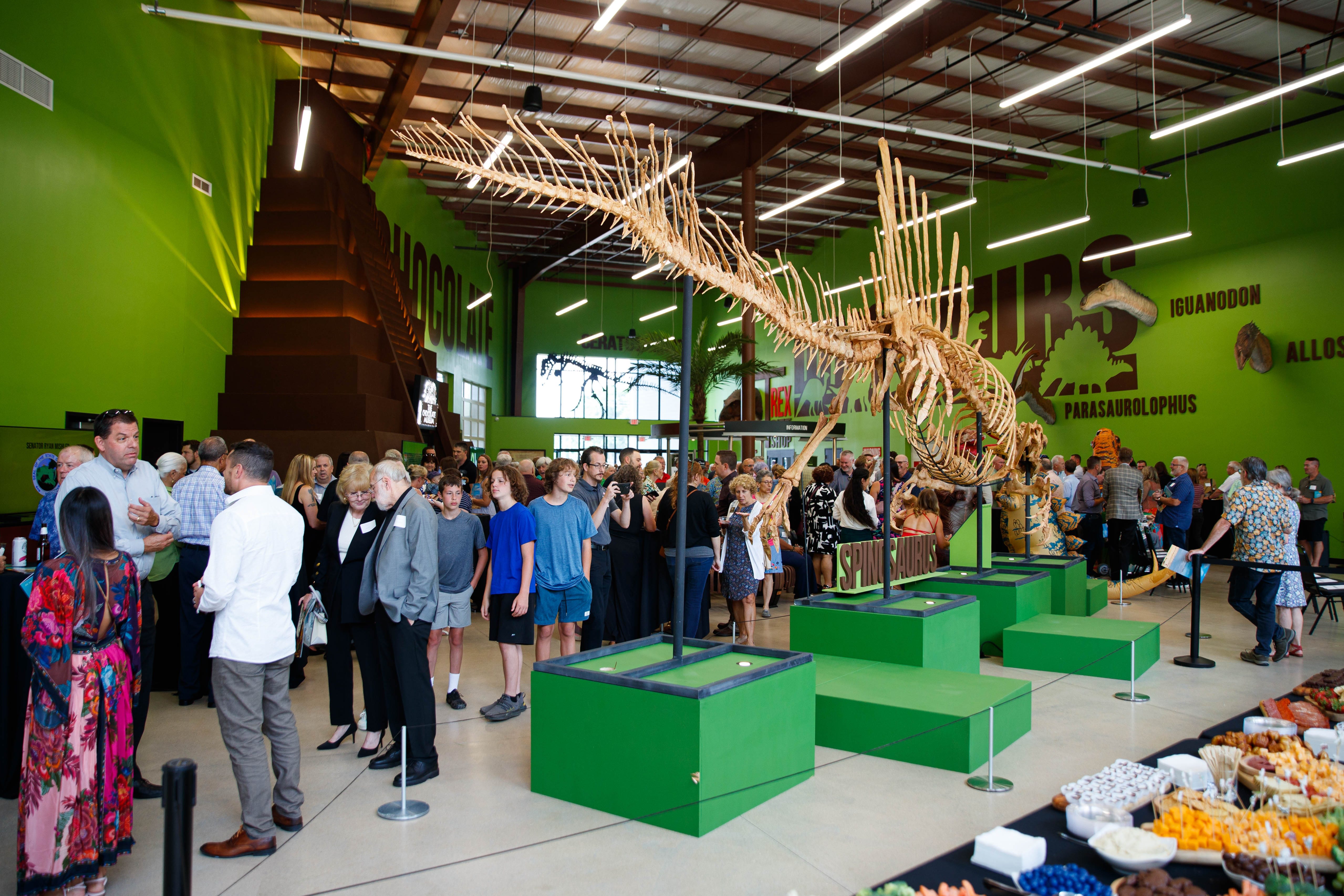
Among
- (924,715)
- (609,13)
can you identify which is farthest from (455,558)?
(609,13)

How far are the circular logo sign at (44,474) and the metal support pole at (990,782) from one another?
23.4 ft

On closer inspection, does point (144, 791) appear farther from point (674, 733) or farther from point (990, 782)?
point (990, 782)

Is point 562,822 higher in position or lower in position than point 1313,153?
lower

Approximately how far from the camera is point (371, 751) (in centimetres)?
457

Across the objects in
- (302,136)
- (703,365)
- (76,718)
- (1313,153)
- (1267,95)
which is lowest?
(76,718)

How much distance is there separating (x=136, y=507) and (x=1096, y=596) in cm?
829

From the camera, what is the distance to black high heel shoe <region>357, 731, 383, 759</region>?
4551 mm

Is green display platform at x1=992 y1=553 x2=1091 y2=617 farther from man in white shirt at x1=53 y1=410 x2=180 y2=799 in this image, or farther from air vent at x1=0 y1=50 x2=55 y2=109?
air vent at x1=0 y1=50 x2=55 y2=109

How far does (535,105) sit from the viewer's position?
38.3ft

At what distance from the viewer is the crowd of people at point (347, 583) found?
117 inches

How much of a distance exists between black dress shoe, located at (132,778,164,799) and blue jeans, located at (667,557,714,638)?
351 cm

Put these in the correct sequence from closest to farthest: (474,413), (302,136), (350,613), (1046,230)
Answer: (350,613)
(302,136)
(1046,230)
(474,413)

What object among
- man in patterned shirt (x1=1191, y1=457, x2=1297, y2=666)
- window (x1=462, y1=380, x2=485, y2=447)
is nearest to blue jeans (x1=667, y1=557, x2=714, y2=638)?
man in patterned shirt (x1=1191, y1=457, x2=1297, y2=666)

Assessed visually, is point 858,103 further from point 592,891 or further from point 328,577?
point 592,891
